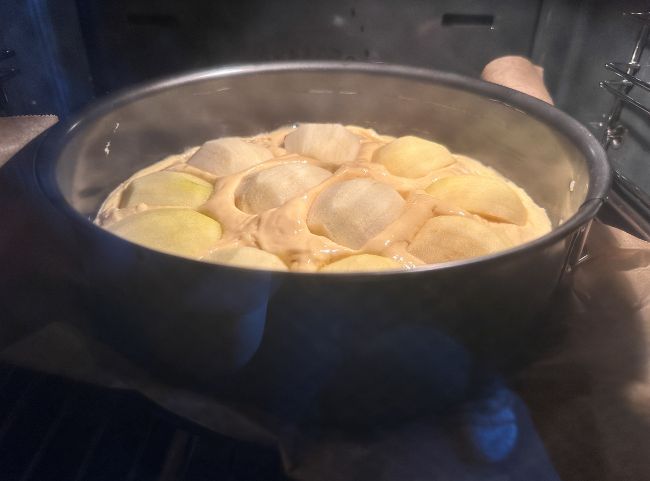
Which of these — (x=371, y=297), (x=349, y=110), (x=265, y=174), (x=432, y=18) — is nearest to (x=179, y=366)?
(x=371, y=297)

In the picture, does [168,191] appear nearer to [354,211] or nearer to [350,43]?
[354,211]

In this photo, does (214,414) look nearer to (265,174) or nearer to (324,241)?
(324,241)

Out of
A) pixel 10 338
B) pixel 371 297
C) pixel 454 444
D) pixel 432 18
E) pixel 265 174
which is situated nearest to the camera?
pixel 371 297

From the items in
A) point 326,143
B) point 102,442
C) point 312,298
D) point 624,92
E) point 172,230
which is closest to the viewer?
point 312,298

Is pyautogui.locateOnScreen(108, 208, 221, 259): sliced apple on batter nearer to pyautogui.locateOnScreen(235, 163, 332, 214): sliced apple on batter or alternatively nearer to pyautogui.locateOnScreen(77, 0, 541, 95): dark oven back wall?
pyautogui.locateOnScreen(235, 163, 332, 214): sliced apple on batter

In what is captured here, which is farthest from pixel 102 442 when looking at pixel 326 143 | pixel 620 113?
pixel 620 113

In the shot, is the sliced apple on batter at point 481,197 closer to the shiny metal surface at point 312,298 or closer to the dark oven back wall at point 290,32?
the shiny metal surface at point 312,298

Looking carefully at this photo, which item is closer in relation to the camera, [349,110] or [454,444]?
[454,444]
